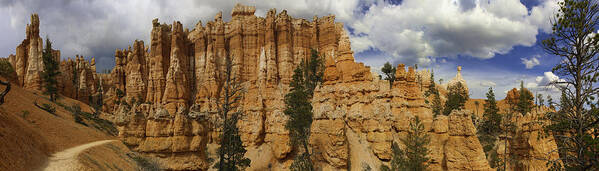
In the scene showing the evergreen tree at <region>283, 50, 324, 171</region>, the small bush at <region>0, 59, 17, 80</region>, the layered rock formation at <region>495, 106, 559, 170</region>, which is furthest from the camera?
the small bush at <region>0, 59, 17, 80</region>

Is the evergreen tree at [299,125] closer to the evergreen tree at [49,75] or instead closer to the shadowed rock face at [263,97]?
the shadowed rock face at [263,97]

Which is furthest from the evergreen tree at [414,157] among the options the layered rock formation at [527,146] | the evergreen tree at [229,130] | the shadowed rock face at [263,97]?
the evergreen tree at [229,130]

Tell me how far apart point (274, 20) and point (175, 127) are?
39.8 metres

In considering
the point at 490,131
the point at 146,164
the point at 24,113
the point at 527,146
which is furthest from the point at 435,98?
the point at 24,113

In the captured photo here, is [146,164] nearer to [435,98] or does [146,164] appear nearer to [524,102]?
[435,98]

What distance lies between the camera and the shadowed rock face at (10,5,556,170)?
1545cm

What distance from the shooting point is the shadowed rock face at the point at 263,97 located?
50.7 ft

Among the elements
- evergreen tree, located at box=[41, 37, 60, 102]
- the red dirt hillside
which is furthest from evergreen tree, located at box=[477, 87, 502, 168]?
evergreen tree, located at box=[41, 37, 60, 102]

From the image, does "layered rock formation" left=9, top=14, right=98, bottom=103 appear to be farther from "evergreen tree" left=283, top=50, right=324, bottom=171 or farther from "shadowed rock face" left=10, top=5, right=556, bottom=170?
"evergreen tree" left=283, top=50, right=324, bottom=171

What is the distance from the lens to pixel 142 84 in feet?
175

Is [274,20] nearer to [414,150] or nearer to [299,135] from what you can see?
[299,135]

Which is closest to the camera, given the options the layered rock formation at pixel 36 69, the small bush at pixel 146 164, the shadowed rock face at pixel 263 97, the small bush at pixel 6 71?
the small bush at pixel 146 164

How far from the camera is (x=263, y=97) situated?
4081 centimetres

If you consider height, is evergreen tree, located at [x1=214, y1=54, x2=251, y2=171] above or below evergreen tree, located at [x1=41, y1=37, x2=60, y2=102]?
below
